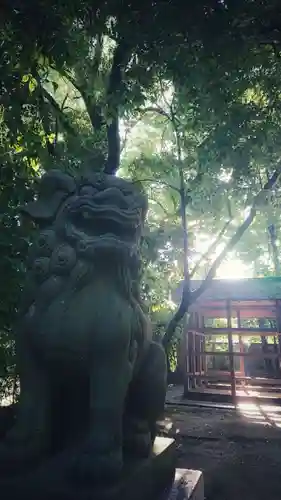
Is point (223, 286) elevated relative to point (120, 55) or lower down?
lower down

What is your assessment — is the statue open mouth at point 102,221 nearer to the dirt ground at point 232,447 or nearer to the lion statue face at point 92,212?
the lion statue face at point 92,212

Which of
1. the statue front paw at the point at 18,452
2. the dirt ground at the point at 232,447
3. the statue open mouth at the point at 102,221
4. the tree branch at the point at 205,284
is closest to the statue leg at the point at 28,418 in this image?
the statue front paw at the point at 18,452

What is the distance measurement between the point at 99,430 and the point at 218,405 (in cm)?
763

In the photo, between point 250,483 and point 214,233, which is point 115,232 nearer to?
point 250,483

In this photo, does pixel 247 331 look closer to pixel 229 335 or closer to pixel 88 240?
pixel 229 335

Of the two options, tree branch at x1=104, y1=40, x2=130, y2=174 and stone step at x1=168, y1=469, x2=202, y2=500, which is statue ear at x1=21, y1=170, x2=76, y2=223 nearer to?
stone step at x1=168, y1=469, x2=202, y2=500

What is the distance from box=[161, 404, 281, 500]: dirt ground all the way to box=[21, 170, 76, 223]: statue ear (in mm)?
1265

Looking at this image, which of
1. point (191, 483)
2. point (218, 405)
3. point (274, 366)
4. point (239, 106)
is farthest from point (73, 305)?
point (274, 366)

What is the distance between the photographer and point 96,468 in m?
1.49

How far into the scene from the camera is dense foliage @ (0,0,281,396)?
8.00 ft

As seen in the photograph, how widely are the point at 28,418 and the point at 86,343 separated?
0.38 m

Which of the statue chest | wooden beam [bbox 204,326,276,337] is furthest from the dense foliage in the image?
wooden beam [bbox 204,326,276,337]

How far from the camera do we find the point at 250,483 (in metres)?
3.88

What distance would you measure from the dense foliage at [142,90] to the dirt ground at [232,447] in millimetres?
1522
